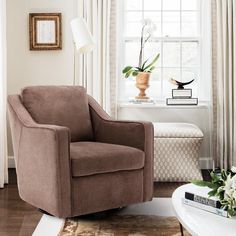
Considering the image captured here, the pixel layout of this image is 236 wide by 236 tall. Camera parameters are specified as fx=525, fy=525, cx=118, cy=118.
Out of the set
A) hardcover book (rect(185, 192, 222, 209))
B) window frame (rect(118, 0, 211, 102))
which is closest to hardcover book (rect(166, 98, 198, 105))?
window frame (rect(118, 0, 211, 102))

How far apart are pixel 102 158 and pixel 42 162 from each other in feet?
1.31

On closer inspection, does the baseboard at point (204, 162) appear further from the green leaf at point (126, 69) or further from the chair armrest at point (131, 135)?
the chair armrest at point (131, 135)

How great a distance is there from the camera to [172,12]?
562cm

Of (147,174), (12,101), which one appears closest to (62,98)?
(12,101)

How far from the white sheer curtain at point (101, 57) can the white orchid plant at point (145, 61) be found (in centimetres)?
16

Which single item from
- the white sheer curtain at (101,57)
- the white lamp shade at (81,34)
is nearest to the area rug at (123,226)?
the white lamp shade at (81,34)

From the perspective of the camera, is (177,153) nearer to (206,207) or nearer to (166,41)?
(166,41)

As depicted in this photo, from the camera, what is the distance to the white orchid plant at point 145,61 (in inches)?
214

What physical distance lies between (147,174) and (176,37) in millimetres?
2246

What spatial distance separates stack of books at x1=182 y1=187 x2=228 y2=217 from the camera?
8.13 feet

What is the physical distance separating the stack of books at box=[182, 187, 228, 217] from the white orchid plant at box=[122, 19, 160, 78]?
2833mm

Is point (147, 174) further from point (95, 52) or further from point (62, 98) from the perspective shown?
point (95, 52)

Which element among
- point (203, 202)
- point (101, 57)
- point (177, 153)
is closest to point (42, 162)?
point (203, 202)

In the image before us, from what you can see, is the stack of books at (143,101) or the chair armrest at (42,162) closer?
the chair armrest at (42,162)
